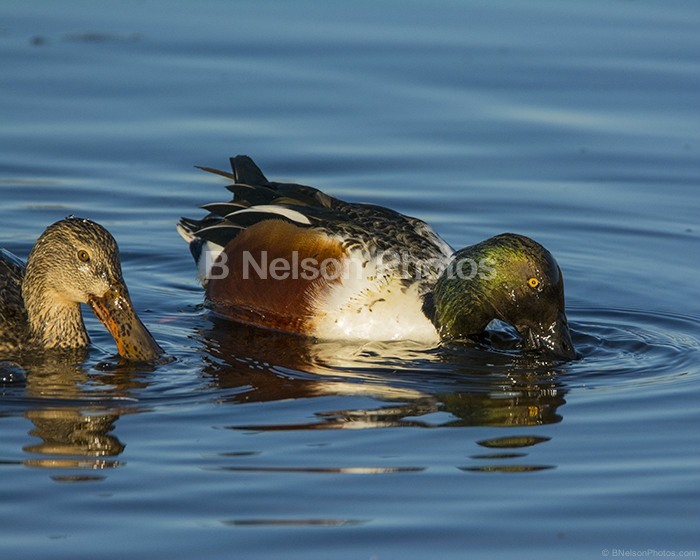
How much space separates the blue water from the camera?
556 centimetres

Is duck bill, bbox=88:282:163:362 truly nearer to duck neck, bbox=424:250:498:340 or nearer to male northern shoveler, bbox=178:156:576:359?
male northern shoveler, bbox=178:156:576:359

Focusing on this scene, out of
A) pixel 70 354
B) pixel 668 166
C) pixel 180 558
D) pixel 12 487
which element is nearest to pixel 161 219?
pixel 70 354

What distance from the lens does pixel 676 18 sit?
14008 mm

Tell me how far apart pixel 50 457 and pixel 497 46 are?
816cm

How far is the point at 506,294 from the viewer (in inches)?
315

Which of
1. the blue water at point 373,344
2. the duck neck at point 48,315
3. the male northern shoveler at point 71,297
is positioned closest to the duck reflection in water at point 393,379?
the blue water at point 373,344

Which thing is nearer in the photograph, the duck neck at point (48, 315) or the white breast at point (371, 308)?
the duck neck at point (48, 315)

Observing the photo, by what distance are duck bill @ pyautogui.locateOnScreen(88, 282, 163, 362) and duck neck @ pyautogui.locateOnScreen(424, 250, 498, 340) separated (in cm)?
173

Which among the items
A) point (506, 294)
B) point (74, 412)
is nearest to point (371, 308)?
point (506, 294)

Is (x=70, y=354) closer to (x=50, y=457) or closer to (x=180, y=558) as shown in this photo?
(x=50, y=457)

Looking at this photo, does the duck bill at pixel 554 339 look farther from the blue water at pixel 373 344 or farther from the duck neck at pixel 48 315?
the duck neck at pixel 48 315

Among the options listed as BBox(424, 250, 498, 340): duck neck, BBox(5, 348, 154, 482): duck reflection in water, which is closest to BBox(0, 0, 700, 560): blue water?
BBox(5, 348, 154, 482): duck reflection in water

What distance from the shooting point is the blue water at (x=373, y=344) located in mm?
5563

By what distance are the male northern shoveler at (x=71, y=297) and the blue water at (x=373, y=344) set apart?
213 mm
